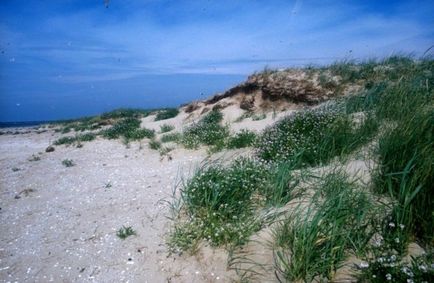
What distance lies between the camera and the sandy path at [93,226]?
365cm

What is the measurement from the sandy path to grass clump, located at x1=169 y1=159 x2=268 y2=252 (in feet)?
0.78

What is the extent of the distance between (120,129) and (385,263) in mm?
13315

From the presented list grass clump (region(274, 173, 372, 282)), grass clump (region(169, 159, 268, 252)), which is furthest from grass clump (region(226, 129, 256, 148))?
grass clump (region(274, 173, 372, 282))

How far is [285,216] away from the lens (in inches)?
142

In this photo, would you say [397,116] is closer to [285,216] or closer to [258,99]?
[285,216]

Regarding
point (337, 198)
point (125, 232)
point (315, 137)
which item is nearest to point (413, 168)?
point (337, 198)

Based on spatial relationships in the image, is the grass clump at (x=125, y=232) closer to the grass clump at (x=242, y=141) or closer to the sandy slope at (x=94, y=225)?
the sandy slope at (x=94, y=225)

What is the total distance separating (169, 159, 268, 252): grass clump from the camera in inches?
146

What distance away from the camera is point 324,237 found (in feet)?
9.95

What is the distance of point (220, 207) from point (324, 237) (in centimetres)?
152

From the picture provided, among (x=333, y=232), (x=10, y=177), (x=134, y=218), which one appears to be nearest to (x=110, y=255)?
(x=134, y=218)

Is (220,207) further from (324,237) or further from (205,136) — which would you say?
(205,136)

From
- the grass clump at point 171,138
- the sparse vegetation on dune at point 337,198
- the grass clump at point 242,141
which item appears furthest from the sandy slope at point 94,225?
the grass clump at point 171,138

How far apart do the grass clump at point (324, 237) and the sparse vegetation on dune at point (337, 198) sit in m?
0.01
